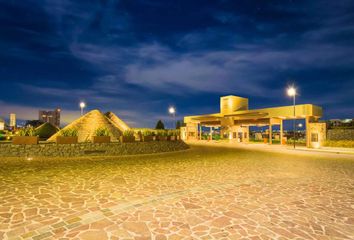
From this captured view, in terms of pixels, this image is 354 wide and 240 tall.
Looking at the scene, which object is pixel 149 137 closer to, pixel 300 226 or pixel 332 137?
pixel 300 226

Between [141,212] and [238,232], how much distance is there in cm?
218

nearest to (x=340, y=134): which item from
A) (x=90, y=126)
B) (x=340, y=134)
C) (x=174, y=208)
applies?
(x=340, y=134)

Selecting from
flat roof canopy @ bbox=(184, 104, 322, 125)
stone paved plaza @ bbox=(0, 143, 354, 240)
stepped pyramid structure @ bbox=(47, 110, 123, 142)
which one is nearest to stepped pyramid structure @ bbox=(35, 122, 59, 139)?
stepped pyramid structure @ bbox=(47, 110, 123, 142)

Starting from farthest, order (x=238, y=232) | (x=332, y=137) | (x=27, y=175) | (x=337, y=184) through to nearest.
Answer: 1. (x=332, y=137)
2. (x=27, y=175)
3. (x=337, y=184)
4. (x=238, y=232)

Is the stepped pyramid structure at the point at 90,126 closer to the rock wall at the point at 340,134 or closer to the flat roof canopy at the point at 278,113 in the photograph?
the flat roof canopy at the point at 278,113

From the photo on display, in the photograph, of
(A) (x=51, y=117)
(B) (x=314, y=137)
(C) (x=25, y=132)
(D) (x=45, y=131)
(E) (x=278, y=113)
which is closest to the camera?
(C) (x=25, y=132)

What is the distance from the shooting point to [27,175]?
866 centimetres

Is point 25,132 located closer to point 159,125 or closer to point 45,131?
point 45,131

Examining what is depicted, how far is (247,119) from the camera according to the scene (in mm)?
35656

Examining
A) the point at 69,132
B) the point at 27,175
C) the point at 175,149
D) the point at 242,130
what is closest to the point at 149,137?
the point at 175,149

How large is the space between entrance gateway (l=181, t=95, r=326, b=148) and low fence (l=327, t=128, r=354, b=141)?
1865 millimetres

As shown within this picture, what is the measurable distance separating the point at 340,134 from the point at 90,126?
30.8 metres

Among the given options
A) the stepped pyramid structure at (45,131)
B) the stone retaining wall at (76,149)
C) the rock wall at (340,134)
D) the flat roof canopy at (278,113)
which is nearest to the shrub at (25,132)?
the stone retaining wall at (76,149)

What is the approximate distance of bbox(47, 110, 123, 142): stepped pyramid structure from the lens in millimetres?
21891
